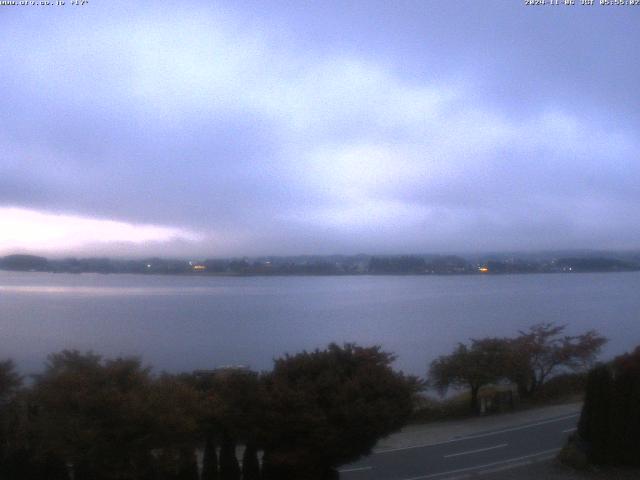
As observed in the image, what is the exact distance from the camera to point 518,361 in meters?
26.7

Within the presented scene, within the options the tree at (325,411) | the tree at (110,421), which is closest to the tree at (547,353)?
the tree at (325,411)

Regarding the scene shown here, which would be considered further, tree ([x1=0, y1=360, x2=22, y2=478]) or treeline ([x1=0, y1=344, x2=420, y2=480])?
tree ([x1=0, y1=360, x2=22, y2=478])

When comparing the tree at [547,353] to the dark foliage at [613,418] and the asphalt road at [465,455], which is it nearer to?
the asphalt road at [465,455]

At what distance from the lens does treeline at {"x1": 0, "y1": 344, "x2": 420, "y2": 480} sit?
33.2 feet

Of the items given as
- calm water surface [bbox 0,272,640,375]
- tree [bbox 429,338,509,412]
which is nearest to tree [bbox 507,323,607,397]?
tree [bbox 429,338,509,412]

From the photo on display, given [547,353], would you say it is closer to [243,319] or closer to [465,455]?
[465,455]

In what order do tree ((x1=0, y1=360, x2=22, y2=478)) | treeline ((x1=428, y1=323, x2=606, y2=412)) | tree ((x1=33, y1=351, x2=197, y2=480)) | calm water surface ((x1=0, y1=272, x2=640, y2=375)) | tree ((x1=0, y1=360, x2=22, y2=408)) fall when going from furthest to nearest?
1. calm water surface ((x1=0, y1=272, x2=640, y2=375))
2. treeline ((x1=428, y1=323, x2=606, y2=412))
3. tree ((x1=0, y1=360, x2=22, y2=408))
4. tree ((x1=0, y1=360, x2=22, y2=478))
5. tree ((x1=33, y1=351, x2=197, y2=480))

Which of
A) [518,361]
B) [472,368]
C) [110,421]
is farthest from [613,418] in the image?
[518,361]

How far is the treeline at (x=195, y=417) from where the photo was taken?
33.2 ft

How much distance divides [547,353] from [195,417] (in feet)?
75.0

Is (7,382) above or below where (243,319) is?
above

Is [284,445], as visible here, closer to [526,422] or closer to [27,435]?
[27,435]

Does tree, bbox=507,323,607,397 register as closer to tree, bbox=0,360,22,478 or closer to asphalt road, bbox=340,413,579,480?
asphalt road, bbox=340,413,579,480

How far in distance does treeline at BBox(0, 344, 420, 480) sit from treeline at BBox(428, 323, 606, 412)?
43.0 feet
